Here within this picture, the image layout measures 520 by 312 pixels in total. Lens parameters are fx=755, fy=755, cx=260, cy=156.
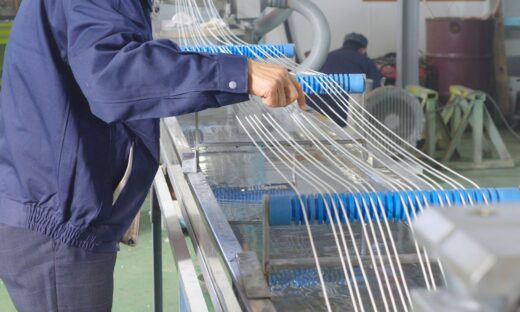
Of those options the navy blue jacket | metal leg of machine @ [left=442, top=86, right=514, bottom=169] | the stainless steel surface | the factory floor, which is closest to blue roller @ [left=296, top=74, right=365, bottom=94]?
the stainless steel surface

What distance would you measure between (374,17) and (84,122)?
649 centimetres

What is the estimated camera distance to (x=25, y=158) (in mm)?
1240

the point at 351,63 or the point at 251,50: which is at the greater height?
the point at 251,50

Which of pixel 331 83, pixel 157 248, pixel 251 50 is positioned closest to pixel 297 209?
pixel 331 83

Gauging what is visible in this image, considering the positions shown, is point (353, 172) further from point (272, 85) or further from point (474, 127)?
point (474, 127)

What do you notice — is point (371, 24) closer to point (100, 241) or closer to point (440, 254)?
point (100, 241)

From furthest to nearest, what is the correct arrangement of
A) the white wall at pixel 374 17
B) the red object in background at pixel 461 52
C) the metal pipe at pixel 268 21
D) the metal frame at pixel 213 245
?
the white wall at pixel 374 17
the red object in background at pixel 461 52
the metal pipe at pixel 268 21
the metal frame at pixel 213 245

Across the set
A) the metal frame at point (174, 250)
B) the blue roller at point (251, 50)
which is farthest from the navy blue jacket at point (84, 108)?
the blue roller at point (251, 50)

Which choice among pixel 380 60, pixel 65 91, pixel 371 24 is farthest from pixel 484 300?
pixel 371 24

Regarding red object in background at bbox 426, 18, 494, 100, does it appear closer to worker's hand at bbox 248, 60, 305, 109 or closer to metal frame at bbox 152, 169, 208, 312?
metal frame at bbox 152, 169, 208, 312

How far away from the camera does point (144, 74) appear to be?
0.98 metres

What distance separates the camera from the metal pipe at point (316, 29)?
12.1 feet

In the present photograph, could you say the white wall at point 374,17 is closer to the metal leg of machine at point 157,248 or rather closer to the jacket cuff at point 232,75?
the metal leg of machine at point 157,248

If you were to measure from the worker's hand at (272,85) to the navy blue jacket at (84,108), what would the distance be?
2cm
